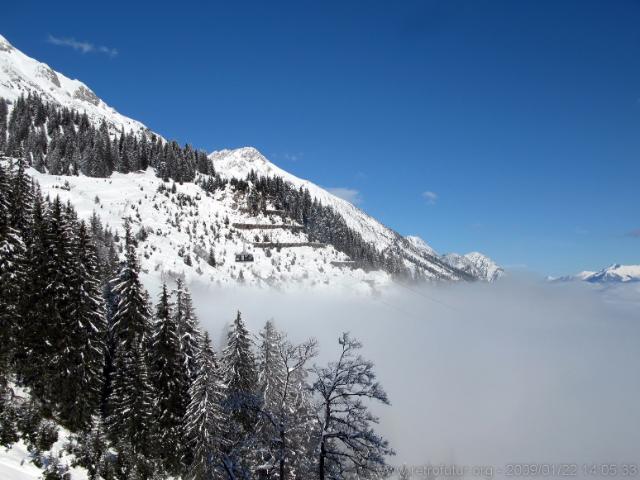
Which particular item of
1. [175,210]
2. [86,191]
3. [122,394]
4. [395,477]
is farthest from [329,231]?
[122,394]

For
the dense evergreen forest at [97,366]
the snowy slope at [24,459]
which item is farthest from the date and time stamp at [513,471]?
the snowy slope at [24,459]

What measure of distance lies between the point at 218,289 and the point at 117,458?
2913 inches

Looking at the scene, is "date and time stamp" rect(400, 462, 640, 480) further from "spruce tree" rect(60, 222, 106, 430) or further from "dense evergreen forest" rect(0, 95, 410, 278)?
"dense evergreen forest" rect(0, 95, 410, 278)

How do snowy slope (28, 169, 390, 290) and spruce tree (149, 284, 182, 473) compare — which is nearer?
spruce tree (149, 284, 182, 473)

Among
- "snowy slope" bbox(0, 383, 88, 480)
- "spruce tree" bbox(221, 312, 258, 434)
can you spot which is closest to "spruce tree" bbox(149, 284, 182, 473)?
"spruce tree" bbox(221, 312, 258, 434)

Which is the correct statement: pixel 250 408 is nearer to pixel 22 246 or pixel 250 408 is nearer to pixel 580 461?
pixel 22 246

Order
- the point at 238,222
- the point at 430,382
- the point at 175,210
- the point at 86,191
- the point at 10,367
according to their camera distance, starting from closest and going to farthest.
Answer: the point at 10,367 < the point at 86,191 < the point at 175,210 < the point at 238,222 < the point at 430,382

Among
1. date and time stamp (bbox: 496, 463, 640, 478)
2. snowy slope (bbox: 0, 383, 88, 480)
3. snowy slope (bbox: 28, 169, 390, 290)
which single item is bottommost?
date and time stamp (bbox: 496, 463, 640, 478)

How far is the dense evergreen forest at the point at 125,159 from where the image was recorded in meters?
137

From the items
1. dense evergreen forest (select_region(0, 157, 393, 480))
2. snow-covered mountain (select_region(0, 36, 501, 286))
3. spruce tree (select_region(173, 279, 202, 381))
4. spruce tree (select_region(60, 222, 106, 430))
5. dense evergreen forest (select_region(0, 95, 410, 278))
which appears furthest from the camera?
dense evergreen forest (select_region(0, 95, 410, 278))

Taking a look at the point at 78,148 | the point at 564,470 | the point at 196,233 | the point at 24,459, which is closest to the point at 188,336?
the point at 24,459

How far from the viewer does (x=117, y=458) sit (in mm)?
31734

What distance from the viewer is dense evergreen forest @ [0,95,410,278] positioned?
137m

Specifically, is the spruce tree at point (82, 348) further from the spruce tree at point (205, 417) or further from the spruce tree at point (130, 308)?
the spruce tree at point (205, 417)
